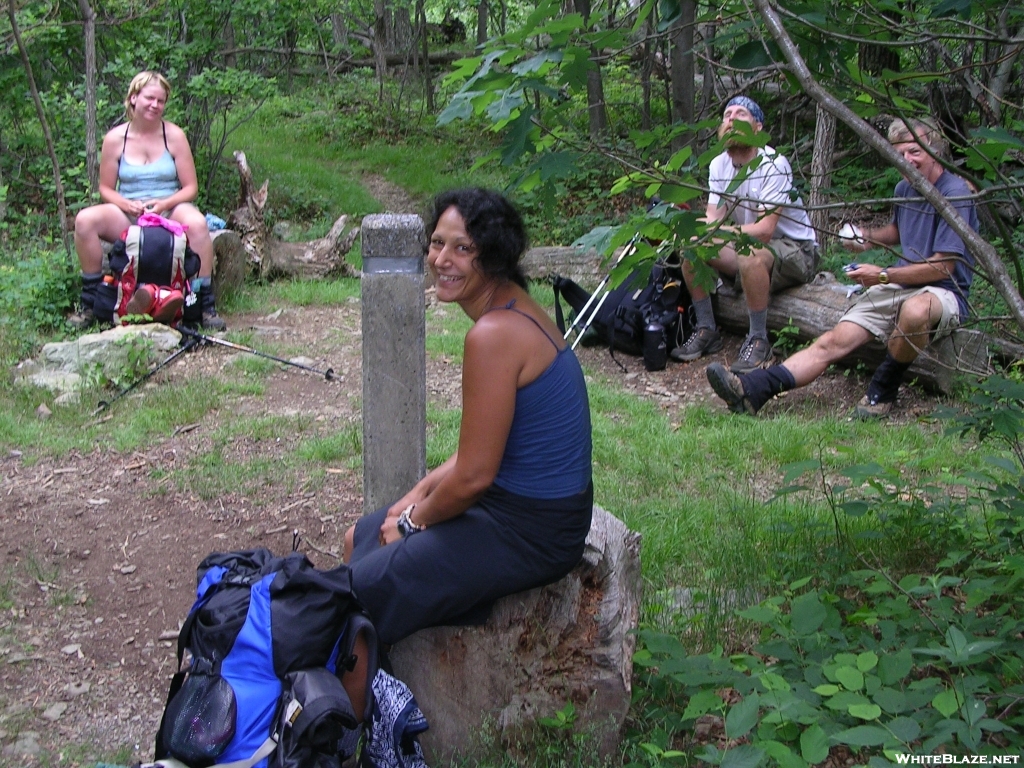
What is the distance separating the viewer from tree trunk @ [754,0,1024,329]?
226cm

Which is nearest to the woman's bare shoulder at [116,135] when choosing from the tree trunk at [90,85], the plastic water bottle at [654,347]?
the tree trunk at [90,85]

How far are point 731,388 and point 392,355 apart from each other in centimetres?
307

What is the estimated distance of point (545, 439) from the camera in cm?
285

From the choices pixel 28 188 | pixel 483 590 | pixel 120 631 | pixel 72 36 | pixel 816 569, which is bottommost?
pixel 120 631

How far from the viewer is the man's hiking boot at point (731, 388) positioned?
5.88 metres

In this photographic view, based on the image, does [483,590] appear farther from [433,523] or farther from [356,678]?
[356,678]

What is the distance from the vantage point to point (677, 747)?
2920mm

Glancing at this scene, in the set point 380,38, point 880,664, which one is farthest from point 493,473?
point 380,38

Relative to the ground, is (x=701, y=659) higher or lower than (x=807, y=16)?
lower

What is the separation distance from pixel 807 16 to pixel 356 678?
2.28m

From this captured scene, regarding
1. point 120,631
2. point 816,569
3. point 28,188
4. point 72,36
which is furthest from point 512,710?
point 28,188

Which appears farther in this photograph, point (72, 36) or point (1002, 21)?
point (72, 36)

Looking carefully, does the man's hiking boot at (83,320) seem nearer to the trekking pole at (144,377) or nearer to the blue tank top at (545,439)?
the trekking pole at (144,377)

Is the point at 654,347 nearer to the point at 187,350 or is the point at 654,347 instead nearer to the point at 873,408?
the point at 873,408
